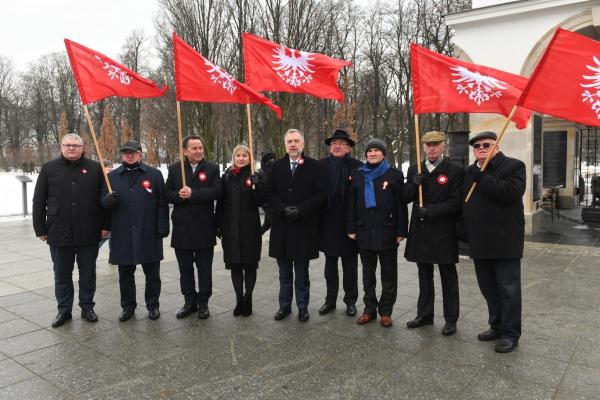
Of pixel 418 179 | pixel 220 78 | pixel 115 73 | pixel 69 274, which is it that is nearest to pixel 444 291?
pixel 418 179

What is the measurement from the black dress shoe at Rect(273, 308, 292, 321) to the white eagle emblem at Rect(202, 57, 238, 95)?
2.54 metres

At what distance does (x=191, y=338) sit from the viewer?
15.3ft

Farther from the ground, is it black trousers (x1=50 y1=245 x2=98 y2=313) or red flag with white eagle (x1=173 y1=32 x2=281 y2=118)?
red flag with white eagle (x1=173 y1=32 x2=281 y2=118)

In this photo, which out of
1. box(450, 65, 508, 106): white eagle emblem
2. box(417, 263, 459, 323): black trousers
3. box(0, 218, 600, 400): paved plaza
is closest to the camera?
box(0, 218, 600, 400): paved plaza

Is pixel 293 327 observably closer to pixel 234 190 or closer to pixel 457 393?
pixel 234 190

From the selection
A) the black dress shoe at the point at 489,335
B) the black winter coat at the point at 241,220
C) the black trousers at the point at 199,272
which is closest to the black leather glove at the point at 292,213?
the black winter coat at the point at 241,220

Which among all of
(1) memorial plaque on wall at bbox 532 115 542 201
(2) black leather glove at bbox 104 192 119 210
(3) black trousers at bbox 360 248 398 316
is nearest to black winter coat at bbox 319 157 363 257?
(3) black trousers at bbox 360 248 398 316

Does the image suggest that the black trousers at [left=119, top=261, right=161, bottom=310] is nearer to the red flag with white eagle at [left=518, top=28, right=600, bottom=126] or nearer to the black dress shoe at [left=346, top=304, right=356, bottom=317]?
the black dress shoe at [left=346, top=304, right=356, bottom=317]

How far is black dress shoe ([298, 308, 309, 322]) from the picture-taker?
16.8ft

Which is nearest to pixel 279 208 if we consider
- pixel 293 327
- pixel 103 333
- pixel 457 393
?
pixel 293 327

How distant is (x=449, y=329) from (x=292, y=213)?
190 centimetres

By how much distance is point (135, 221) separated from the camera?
516 cm

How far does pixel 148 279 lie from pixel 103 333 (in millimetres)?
744

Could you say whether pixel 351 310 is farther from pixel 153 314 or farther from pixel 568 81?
pixel 568 81
